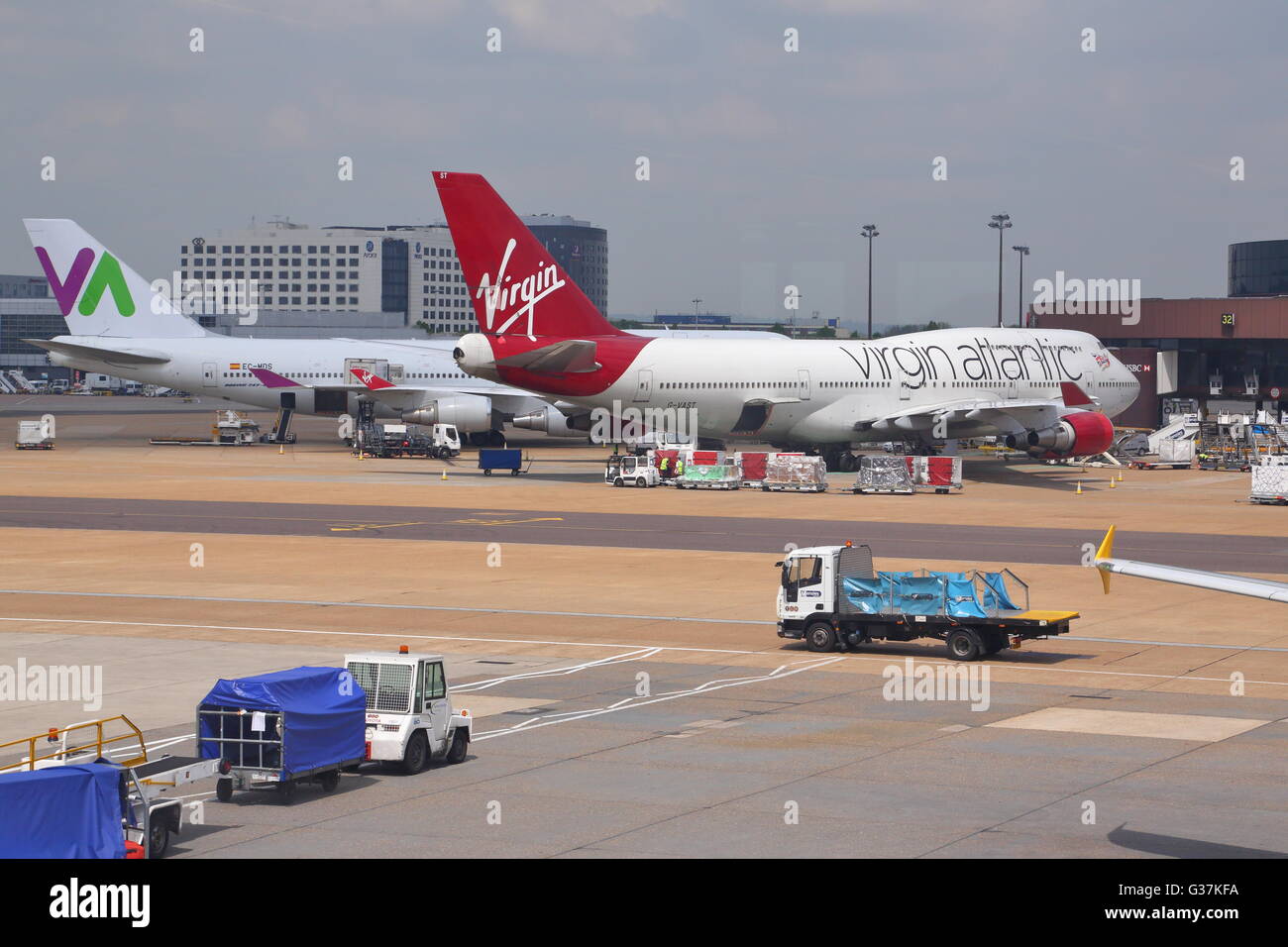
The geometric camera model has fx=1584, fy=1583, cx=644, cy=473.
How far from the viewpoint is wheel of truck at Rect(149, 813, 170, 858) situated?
1836 cm

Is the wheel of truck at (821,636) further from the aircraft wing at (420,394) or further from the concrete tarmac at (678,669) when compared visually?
the aircraft wing at (420,394)

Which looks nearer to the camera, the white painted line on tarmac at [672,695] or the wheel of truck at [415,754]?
the wheel of truck at [415,754]

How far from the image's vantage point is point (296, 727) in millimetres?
21562

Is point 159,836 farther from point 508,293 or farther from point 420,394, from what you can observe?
point 420,394

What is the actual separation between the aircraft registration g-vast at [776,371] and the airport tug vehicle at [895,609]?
40360mm

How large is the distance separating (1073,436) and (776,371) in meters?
15.5

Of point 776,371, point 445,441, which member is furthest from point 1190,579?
point 445,441

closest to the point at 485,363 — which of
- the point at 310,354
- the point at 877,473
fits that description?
the point at 877,473

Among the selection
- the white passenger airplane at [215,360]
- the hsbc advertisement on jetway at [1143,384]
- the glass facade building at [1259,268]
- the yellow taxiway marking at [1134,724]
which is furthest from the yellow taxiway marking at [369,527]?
the glass facade building at [1259,268]

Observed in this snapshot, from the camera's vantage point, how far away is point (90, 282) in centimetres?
10344

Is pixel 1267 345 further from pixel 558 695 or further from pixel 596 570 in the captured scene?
pixel 558 695

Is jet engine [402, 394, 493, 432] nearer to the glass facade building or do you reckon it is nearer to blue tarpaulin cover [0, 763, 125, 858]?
blue tarpaulin cover [0, 763, 125, 858]

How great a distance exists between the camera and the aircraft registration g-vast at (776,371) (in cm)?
7444

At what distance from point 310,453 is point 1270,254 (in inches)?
4738
